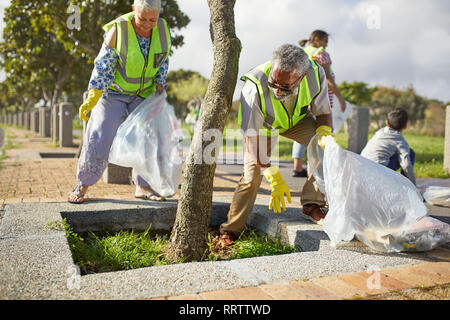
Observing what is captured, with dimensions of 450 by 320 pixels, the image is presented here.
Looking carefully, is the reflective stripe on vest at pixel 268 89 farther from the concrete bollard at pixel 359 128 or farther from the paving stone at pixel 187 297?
the concrete bollard at pixel 359 128

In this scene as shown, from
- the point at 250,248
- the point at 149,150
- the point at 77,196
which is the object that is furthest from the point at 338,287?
the point at 77,196

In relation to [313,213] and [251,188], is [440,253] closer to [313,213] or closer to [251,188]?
[313,213]

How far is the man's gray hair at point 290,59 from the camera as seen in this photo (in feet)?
8.23

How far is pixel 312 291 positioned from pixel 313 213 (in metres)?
1.40

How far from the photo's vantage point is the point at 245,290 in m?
1.78

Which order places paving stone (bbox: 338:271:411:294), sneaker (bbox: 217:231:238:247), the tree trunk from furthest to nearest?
sneaker (bbox: 217:231:238:247) < the tree trunk < paving stone (bbox: 338:271:411:294)

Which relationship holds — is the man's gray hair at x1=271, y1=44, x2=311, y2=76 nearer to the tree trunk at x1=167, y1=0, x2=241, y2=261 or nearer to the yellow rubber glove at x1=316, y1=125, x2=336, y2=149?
the tree trunk at x1=167, y1=0, x2=241, y2=261

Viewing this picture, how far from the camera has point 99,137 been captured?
11.5 ft

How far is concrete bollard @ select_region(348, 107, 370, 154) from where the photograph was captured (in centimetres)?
691

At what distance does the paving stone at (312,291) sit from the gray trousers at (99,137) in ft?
7.32

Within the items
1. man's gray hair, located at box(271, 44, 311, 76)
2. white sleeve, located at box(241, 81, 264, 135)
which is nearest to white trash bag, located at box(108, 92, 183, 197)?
white sleeve, located at box(241, 81, 264, 135)

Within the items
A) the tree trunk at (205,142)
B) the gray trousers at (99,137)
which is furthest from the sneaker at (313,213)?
the gray trousers at (99,137)

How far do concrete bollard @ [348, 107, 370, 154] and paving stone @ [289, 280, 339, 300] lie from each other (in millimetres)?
5438
